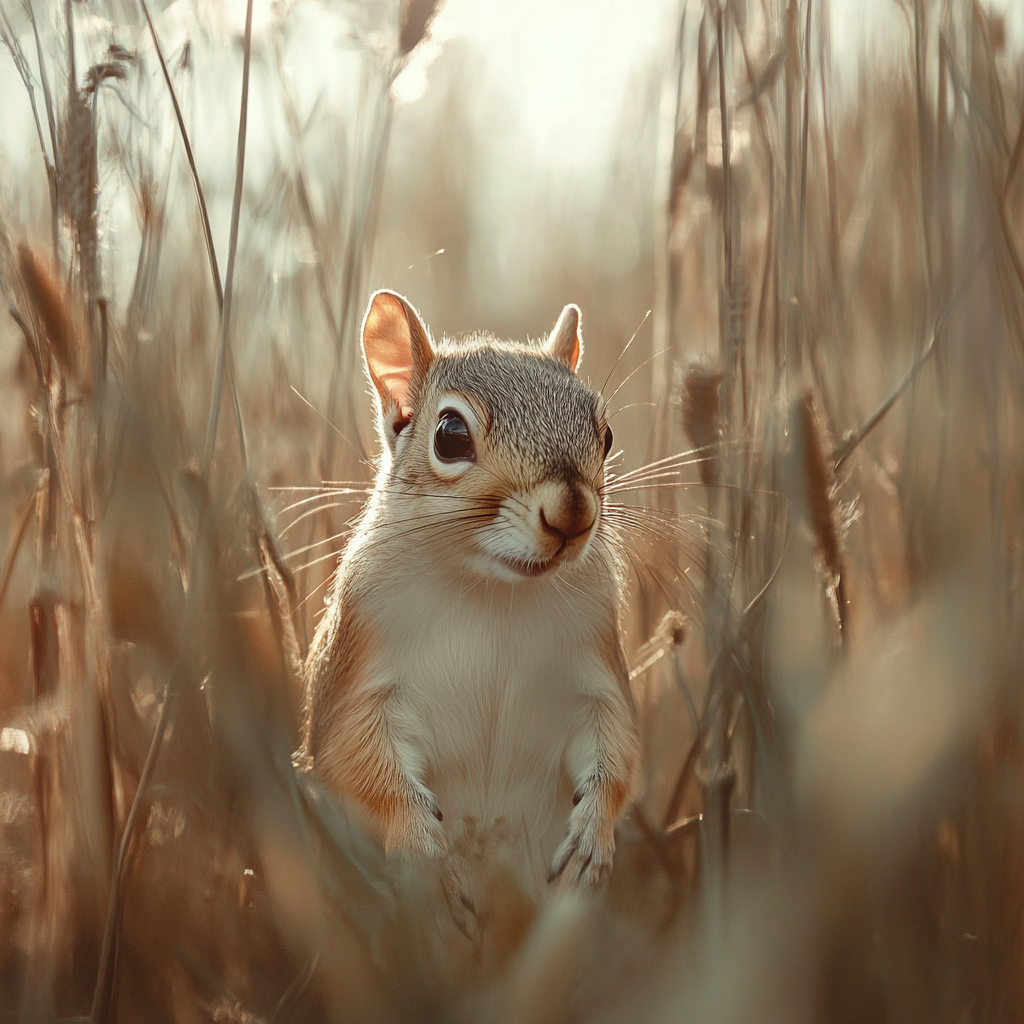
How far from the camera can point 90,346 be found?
1.04m

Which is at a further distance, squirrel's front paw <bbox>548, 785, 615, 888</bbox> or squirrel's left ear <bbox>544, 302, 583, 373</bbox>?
squirrel's left ear <bbox>544, 302, 583, 373</bbox>

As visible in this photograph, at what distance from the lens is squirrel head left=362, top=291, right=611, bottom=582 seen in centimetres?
102

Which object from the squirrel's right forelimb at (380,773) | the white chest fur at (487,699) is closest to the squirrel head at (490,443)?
the white chest fur at (487,699)

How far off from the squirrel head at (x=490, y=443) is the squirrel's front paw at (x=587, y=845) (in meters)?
0.32

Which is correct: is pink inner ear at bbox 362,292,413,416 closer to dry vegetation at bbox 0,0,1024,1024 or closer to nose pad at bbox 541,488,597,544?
dry vegetation at bbox 0,0,1024,1024

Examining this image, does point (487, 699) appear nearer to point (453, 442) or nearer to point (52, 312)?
point (453, 442)

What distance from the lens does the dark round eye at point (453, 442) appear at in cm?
114

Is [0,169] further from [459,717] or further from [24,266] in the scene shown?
[459,717]

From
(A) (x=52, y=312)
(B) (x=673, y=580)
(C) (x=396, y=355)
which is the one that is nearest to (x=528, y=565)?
(B) (x=673, y=580)

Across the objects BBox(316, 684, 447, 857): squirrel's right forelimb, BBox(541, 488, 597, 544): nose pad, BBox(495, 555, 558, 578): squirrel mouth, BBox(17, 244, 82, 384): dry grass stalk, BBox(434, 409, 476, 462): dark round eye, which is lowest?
BBox(316, 684, 447, 857): squirrel's right forelimb

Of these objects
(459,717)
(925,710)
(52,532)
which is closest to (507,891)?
(459,717)

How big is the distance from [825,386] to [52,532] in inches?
40.6

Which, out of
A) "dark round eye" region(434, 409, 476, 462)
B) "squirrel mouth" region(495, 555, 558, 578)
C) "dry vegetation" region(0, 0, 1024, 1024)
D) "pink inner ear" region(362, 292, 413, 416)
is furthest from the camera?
"pink inner ear" region(362, 292, 413, 416)

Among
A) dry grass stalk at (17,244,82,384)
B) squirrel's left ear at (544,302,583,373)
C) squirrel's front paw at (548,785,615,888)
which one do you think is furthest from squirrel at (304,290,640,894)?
dry grass stalk at (17,244,82,384)
